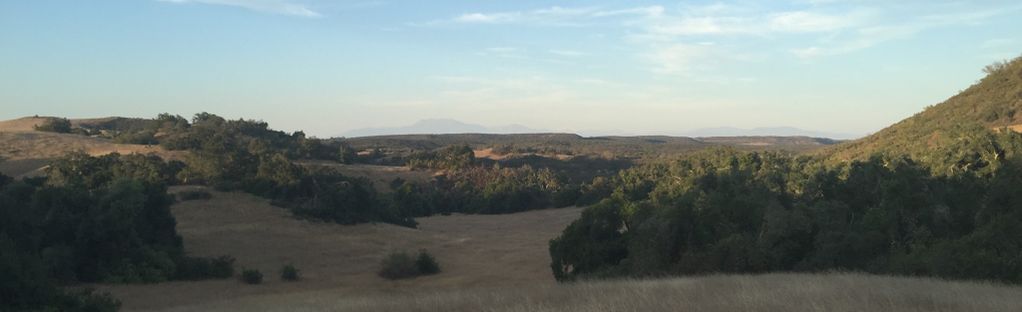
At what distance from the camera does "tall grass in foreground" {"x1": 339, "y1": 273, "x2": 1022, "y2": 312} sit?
1055cm

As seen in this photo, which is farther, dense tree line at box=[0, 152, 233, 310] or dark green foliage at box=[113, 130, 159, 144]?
dark green foliage at box=[113, 130, 159, 144]

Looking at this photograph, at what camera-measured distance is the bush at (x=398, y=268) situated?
33.2 meters

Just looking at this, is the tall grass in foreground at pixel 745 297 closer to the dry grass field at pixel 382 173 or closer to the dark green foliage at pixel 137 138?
the dry grass field at pixel 382 173

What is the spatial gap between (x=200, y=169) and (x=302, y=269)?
19320mm

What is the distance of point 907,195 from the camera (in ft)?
78.4

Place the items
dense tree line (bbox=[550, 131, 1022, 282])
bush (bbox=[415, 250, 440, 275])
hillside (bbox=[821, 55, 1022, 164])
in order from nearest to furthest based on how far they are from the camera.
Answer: dense tree line (bbox=[550, 131, 1022, 282]) < bush (bbox=[415, 250, 440, 275]) < hillside (bbox=[821, 55, 1022, 164])

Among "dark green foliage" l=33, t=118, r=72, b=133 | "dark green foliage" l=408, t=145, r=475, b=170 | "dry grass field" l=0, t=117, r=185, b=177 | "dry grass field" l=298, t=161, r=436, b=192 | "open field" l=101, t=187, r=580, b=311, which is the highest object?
"dark green foliage" l=33, t=118, r=72, b=133

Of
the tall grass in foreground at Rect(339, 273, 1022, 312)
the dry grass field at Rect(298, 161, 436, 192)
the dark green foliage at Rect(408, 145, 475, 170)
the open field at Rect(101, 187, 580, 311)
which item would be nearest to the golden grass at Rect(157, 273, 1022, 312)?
the tall grass in foreground at Rect(339, 273, 1022, 312)

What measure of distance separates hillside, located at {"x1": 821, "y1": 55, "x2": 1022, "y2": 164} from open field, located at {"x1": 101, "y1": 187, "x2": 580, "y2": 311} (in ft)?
80.2

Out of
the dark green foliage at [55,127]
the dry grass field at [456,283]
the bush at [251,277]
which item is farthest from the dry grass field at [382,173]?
the bush at [251,277]

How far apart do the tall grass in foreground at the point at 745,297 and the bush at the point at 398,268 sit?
18508 millimetres

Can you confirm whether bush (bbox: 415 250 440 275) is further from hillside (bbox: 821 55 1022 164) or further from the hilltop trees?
hillside (bbox: 821 55 1022 164)

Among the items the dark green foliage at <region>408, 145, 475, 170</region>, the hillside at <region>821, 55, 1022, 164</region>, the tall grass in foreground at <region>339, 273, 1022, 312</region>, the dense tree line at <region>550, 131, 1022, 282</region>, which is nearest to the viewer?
the tall grass in foreground at <region>339, 273, 1022, 312</region>

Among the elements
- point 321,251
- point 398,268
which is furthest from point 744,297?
point 321,251
